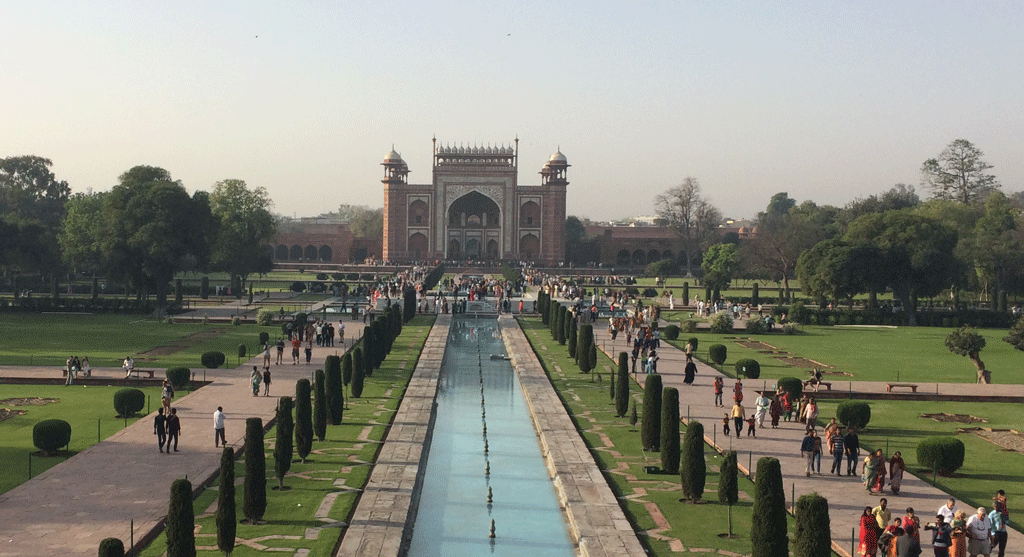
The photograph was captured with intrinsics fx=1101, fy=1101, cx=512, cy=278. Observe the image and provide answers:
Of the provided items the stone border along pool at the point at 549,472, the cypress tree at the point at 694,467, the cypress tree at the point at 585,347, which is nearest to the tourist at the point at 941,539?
the stone border along pool at the point at 549,472

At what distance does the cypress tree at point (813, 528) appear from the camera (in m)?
10.9

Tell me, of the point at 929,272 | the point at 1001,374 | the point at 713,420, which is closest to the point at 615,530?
the point at 713,420

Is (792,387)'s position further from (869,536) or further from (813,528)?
(813,528)

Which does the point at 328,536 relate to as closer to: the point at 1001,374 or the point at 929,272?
the point at 1001,374

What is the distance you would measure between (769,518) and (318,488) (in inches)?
252

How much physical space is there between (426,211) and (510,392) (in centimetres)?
6511

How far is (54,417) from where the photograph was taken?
20.0m

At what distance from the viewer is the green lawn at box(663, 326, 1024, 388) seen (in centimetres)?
2783

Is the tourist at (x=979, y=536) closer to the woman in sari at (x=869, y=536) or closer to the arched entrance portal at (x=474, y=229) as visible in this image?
the woman in sari at (x=869, y=536)

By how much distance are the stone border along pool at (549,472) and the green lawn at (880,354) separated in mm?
8577

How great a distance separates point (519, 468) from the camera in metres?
17.6

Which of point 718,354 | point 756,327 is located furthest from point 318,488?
point 756,327

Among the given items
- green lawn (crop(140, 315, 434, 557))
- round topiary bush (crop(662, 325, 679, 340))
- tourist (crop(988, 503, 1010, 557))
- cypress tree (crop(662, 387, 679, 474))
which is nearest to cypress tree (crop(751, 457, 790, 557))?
tourist (crop(988, 503, 1010, 557))

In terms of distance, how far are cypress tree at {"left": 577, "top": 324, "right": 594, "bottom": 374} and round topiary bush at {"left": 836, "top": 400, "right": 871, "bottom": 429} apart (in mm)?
8784
